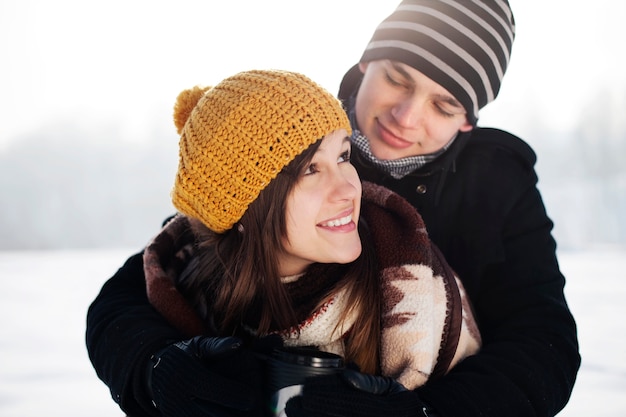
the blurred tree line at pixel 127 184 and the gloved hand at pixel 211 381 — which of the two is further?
the blurred tree line at pixel 127 184

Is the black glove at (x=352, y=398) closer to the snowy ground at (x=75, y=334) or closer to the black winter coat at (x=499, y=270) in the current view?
the black winter coat at (x=499, y=270)

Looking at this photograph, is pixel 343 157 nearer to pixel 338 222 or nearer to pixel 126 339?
pixel 338 222

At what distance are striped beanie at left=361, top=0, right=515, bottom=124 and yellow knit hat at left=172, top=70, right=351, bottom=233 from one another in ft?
0.99

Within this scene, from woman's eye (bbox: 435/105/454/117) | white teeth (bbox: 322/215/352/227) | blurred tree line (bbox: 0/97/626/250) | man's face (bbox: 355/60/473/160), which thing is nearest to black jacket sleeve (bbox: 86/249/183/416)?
white teeth (bbox: 322/215/352/227)

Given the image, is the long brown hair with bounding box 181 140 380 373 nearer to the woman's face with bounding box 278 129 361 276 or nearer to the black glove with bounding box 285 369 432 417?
the woman's face with bounding box 278 129 361 276

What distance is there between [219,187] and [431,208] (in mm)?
492

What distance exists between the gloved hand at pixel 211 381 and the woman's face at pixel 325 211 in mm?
179

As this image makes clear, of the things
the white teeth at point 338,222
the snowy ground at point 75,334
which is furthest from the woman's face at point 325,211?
the snowy ground at point 75,334

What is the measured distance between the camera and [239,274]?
3.50 ft

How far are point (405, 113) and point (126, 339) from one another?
0.68 meters

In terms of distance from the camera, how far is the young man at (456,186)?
104 cm

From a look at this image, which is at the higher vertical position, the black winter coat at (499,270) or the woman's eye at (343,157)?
the woman's eye at (343,157)

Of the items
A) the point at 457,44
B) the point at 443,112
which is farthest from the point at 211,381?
the point at 457,44

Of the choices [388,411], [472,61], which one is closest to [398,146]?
[472,61]
